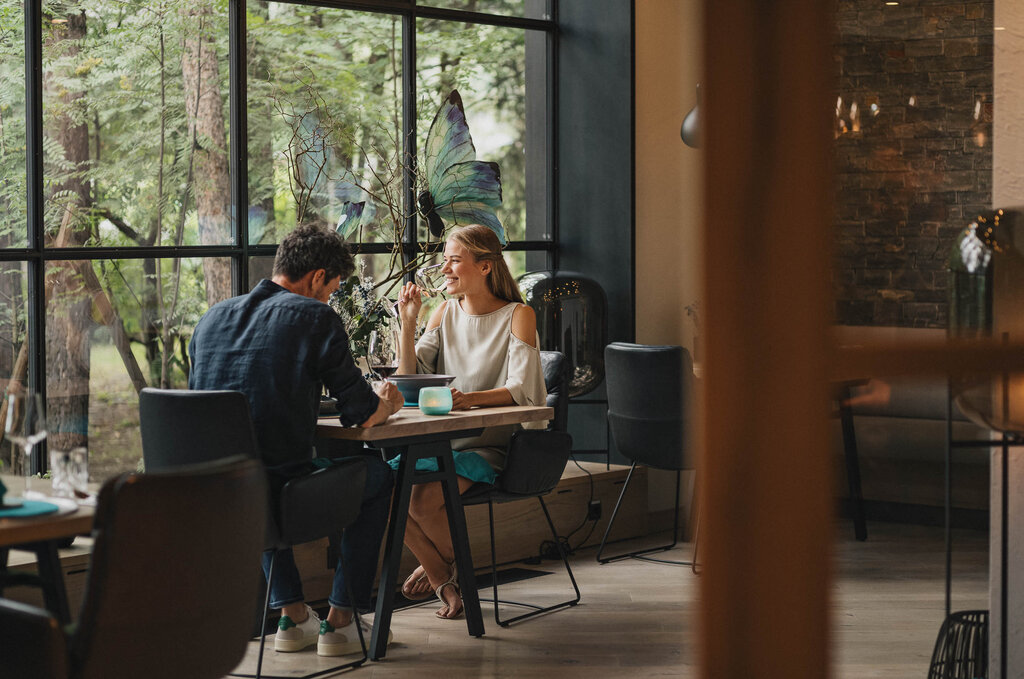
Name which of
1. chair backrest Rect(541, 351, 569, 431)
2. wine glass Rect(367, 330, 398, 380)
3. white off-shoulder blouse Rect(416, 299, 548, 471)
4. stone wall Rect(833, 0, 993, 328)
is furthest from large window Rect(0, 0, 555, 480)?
stone wall Rect(833, 0, 993, 328)

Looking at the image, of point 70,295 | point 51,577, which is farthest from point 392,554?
point 70,295

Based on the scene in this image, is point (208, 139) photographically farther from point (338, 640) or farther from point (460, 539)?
point (338, 640)

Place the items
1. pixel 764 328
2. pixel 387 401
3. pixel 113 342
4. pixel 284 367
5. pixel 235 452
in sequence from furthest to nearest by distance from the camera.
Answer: pixel 113 342, pixel 387 401, pixel 284 367, pixel 235 452, pixel 764 328

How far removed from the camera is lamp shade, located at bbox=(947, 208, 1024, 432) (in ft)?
2.49

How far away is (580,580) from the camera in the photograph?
15.4 feet

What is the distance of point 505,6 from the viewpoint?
592cm

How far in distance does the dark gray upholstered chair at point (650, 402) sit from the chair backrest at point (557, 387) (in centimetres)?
52

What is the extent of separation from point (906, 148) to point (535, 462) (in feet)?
10.5

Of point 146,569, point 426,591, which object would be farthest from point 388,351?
point 146,569

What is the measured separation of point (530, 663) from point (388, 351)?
5.09 ft

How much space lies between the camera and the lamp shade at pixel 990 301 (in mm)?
760

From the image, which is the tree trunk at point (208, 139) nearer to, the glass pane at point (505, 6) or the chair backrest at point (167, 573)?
the glass pane at point (505, 6)

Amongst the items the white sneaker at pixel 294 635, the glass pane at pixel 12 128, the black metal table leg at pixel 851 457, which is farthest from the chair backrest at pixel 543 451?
the black metal table leg at pixel 851 457

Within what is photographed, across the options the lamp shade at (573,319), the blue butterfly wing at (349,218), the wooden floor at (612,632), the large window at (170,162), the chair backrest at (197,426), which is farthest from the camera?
the lamp shade at (573,319)
